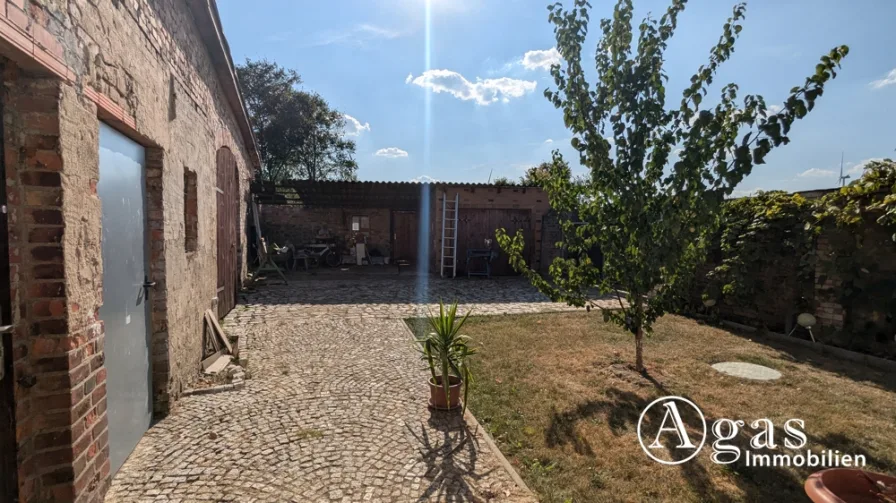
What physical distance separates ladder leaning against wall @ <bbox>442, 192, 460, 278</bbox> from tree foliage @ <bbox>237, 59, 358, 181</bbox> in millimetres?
12340

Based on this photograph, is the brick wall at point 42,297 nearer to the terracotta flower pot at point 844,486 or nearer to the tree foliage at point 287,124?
the terracotta flower pot at point 844,486

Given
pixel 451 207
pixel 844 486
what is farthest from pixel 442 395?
pixel 451 207

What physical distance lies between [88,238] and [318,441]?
81.6 inches

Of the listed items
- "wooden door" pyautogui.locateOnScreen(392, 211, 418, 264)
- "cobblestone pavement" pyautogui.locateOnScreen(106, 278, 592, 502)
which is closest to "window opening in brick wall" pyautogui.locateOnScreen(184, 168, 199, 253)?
"cobblestone pavement" pyautogui.locateOnScreen(106, 278, 592, 502)

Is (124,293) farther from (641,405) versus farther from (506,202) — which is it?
(506,202)

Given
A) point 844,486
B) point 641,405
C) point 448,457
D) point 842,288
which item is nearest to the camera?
point 844,486

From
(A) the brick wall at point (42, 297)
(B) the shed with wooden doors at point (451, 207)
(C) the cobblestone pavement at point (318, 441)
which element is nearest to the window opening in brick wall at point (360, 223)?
(B) the shed with wooden doors at point (451, 207)

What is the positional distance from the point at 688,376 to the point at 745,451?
65.8 inches

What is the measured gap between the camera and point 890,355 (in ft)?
18.2

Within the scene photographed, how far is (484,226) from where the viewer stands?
44.5 feet

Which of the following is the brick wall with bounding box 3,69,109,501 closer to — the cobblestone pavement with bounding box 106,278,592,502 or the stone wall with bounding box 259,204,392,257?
the cobblestone pavement with bounding box 106,278,592,502

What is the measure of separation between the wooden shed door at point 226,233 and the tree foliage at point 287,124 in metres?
14.3

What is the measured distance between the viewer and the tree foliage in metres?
22.3

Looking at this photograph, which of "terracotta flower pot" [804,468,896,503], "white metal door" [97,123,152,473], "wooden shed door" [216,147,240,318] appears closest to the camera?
"terracotta flower pot" [804,468,896,503]
